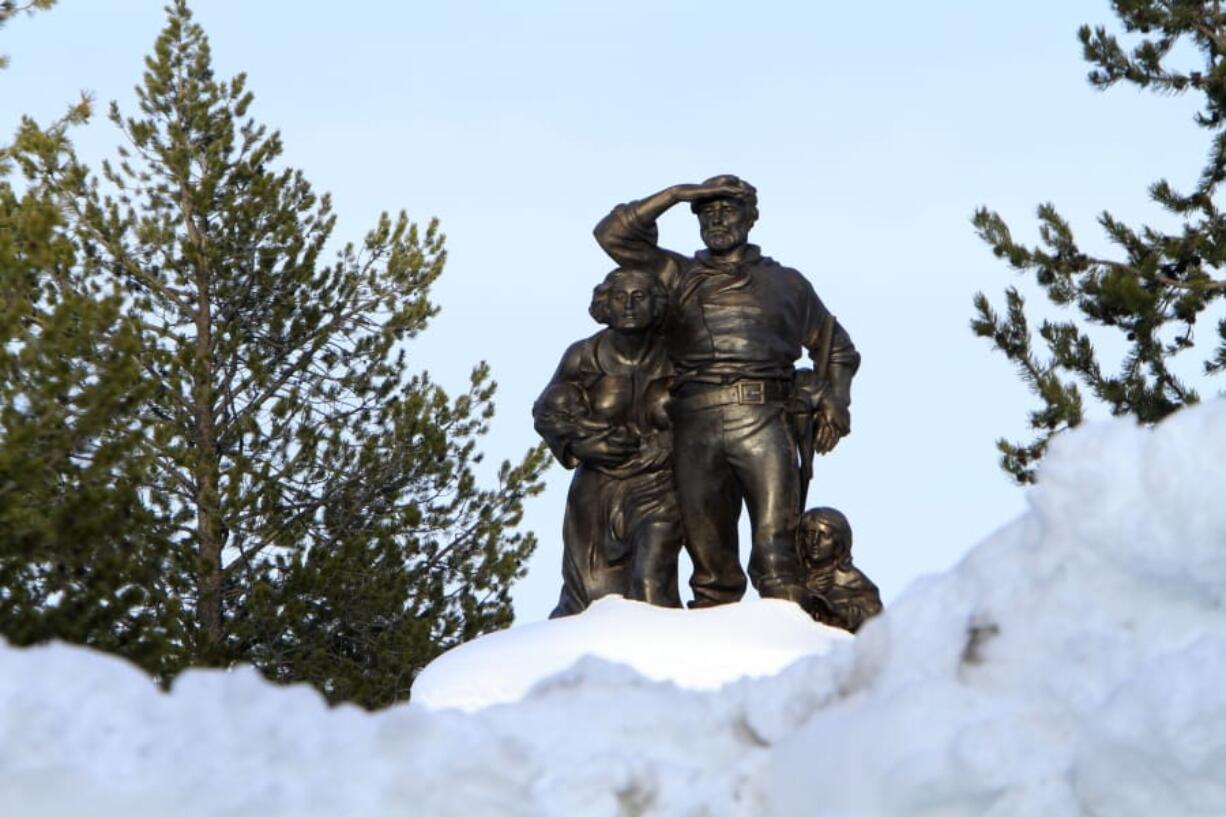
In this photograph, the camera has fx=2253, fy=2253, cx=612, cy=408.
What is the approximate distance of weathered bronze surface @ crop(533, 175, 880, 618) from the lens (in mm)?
8938

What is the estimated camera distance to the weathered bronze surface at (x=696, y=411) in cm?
894

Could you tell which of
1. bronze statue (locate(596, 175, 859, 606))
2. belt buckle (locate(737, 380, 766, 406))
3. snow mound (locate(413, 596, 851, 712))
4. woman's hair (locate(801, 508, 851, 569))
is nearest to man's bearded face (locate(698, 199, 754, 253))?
bronze statue (locate(596, 175, 859, 606))

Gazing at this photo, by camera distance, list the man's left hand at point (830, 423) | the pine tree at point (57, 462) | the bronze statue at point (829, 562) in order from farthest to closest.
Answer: the pine tree at point (57, 462)
the man's left hand at point (830, 423)
the bronze statue at point (829, 562)

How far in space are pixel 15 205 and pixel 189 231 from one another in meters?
1.57

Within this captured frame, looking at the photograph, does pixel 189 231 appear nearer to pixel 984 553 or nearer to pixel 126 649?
pixel 126 649

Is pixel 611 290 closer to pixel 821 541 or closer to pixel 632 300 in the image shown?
pixel 632 300

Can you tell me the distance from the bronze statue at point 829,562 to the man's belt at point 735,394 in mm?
493

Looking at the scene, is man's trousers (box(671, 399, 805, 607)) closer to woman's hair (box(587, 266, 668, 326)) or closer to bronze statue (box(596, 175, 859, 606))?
bronze statue (box(596, 175, 859, 606))

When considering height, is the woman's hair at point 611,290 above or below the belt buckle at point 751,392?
above

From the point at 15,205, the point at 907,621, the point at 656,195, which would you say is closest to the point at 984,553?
the point at 907,621

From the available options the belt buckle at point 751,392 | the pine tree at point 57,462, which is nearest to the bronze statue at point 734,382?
the belt buckle at point 751,392

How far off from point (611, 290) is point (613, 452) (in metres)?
0.67

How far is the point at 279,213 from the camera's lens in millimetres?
18688

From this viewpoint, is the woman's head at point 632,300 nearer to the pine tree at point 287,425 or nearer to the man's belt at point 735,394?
the man's belt at point 735,394
